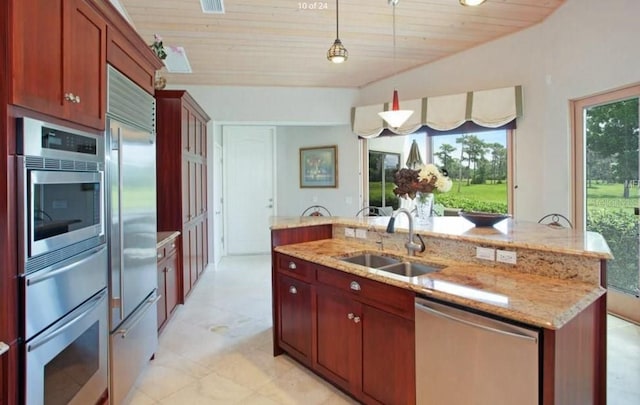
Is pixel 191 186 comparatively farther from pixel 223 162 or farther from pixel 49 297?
pixel 49 297

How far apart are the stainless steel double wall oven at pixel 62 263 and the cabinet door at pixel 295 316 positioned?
1205 millimetres

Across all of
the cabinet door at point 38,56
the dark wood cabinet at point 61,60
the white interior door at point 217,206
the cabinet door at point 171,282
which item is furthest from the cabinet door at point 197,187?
the cabinet door at point 38,56

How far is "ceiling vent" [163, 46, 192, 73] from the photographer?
4.44 meters

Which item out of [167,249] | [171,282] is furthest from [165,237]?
[171,282]

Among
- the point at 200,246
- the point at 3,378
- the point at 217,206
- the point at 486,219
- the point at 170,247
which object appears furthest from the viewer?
the point at 217,206

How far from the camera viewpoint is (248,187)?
6871mm

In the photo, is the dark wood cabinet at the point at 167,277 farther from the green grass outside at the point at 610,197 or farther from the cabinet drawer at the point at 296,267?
the green grass outside at the point at 610,197

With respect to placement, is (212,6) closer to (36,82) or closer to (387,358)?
(36,82)

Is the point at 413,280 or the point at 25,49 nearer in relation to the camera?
the point at 25,49

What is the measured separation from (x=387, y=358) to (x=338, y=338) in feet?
1.35

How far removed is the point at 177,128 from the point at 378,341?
3.04 m

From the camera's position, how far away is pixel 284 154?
276 inches

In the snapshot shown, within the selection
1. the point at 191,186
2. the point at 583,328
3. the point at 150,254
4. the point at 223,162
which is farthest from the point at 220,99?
the point at 583,328

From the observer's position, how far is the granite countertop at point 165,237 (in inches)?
124
